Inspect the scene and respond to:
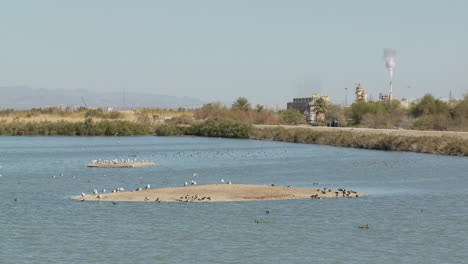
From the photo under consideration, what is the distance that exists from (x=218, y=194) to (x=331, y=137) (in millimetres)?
60488

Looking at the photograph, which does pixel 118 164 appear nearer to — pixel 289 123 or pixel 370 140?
pixel 370 140

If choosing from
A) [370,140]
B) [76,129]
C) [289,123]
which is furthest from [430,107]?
[76,129]

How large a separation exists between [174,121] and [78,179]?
98930 millimetres

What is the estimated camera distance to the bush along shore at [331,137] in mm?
76438

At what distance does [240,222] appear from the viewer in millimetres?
32094

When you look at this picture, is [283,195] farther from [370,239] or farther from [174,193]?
[370,239]

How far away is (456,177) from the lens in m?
51.4

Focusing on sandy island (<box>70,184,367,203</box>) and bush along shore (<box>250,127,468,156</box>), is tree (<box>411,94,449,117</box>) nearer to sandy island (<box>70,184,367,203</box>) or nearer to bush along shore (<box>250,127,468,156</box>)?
bush along shore (<box>250,127,468,156</box>)

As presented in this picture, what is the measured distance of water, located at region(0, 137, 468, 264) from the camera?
87.1ft

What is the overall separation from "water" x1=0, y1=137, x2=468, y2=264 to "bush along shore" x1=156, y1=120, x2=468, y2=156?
68.5ft

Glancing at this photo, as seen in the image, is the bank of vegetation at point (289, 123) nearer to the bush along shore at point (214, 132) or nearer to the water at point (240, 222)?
the bush along shore at point (214, 132)

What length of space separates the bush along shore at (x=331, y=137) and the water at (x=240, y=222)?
20.9 metres

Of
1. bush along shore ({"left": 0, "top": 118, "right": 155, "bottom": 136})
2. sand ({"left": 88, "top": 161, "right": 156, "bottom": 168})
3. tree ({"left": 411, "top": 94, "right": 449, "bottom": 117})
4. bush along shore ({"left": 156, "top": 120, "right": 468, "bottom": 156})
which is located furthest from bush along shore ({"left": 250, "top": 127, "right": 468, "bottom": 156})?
sand ({"left": 88, "top": 161, "right": 156, "bottom": 168})

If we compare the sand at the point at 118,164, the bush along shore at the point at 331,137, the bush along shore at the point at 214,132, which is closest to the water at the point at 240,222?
the sand at the point at 118,164
